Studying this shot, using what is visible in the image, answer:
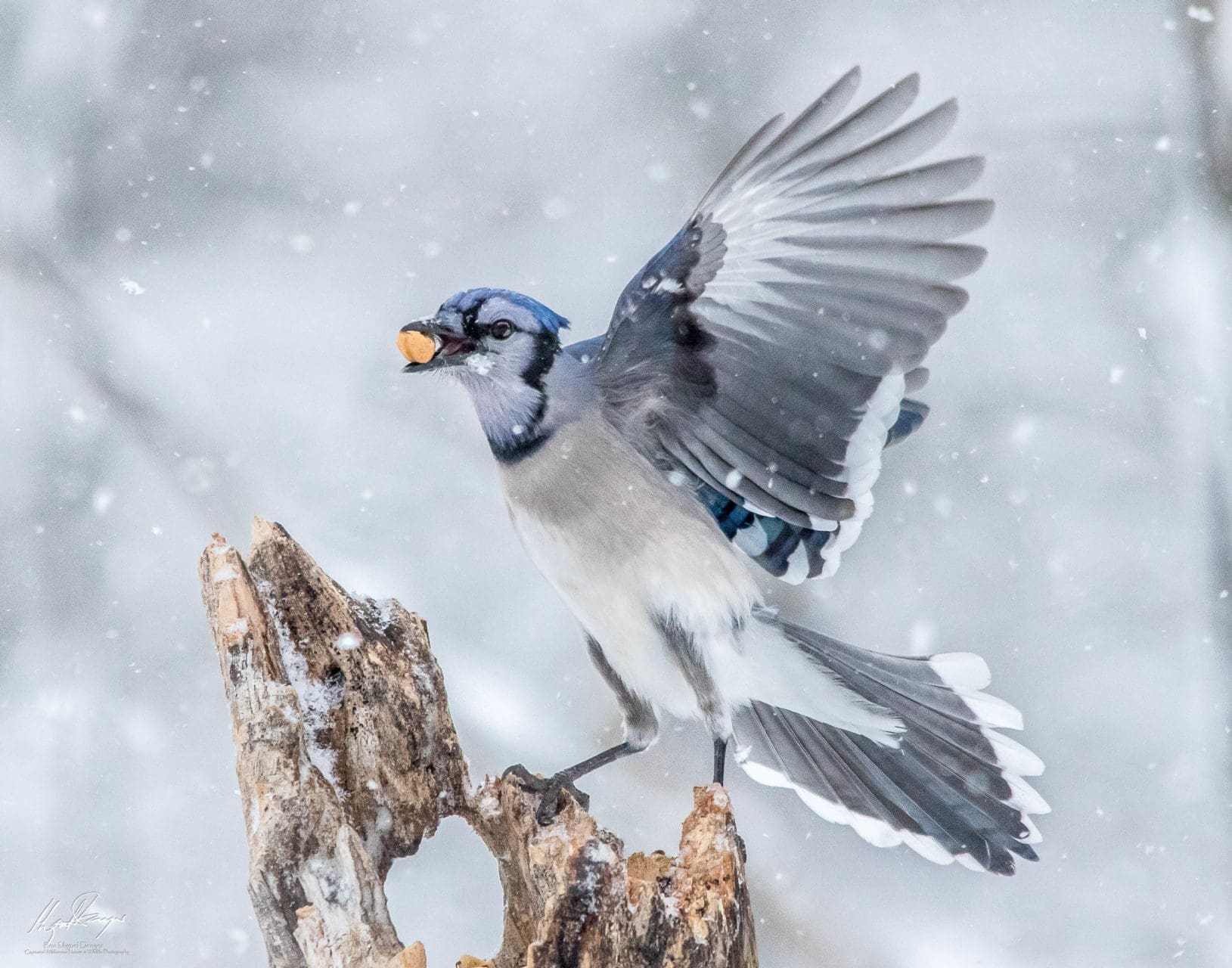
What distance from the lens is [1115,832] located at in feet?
8.43

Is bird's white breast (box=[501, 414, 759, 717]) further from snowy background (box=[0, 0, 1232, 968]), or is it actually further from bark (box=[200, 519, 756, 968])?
snowy background (box=[0, 0, 1232, 968])

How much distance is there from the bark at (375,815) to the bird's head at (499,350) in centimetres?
32

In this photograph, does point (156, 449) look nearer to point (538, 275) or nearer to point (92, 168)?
point (92, 168)

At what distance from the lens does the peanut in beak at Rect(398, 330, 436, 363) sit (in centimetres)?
142

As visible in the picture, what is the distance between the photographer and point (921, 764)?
5.41 ft

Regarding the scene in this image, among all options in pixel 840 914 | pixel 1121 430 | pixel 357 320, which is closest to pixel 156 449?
pixel 357 320

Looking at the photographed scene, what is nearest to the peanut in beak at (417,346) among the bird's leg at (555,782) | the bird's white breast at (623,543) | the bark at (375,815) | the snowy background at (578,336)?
the bird's white breast at (623,543)

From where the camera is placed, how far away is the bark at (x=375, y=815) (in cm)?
116

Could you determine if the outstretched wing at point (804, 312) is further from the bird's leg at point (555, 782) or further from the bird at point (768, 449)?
the bird's leg at point (555, 782)
